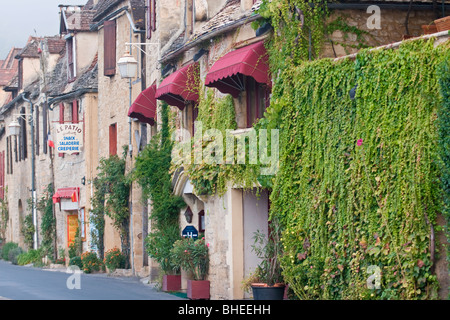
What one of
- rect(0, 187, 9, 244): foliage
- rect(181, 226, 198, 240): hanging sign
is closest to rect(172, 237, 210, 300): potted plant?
rect(181, 226, 198, 240): hanging sign

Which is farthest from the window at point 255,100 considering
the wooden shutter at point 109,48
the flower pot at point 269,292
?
the wooden shutter at point 109,48

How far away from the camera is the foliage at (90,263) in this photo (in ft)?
88.8

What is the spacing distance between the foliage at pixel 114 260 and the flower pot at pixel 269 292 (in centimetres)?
1144

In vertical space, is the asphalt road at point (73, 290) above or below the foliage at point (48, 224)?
below

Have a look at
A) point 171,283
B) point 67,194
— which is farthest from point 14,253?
point 171,283

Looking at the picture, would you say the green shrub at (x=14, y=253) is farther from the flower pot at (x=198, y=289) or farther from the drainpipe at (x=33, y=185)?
the flower pot at (x=198, y=289)

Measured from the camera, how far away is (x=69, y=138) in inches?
1182

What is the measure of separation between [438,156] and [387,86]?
1.63 m

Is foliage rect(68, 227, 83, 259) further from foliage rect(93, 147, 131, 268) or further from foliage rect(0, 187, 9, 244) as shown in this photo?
foliage rect(0, 187, 9, 244)

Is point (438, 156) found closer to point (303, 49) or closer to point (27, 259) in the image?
point (303, 49)

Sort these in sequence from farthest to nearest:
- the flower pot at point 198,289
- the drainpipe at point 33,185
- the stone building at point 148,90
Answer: the drainpipe at point 33,185
the flower pot at point 198,289
the stone building at point 148,90

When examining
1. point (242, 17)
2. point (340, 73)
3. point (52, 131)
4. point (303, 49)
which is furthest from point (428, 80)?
point (52, 131)

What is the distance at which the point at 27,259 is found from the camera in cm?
3506

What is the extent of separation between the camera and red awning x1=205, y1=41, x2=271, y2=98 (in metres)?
15.6
